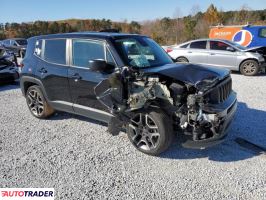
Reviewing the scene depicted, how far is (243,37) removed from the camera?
16891mm

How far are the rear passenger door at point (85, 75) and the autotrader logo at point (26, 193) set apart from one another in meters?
1.67

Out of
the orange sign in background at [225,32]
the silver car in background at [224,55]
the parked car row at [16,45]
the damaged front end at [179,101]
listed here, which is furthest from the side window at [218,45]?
the parked car row at [16,45]

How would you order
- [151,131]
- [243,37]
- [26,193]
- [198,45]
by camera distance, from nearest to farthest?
[26,193]
[151,131]
[198,45]
[243,37]

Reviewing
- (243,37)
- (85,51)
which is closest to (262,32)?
(243,37)

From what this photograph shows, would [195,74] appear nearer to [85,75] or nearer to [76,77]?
[85,75]

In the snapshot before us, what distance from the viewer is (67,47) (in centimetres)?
505

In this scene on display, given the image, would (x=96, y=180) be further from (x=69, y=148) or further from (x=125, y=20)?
(x=125, y=20)

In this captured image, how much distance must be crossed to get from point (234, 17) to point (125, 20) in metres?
19.4

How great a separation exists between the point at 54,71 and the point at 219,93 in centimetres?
310

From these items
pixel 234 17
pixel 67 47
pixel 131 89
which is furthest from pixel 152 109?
pixel 234 17

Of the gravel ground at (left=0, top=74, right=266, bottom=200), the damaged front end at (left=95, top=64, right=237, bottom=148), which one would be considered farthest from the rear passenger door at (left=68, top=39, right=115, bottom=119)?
the gravel ground at (left=0, top=74, right=266, bottom=200)

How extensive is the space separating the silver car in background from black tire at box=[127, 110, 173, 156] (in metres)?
7.52

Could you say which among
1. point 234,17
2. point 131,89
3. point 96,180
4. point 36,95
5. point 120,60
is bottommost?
point 96,180

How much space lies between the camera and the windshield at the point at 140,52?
14.5 feet
